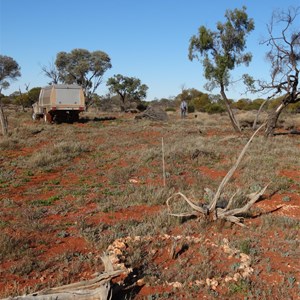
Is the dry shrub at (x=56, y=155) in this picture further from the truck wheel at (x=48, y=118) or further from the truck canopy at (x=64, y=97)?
the truck wheel at (x=48, y=118)

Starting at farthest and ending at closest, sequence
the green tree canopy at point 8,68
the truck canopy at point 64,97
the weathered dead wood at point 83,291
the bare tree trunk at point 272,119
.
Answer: the green tree canopy at point 8,68, the truck canopy at point 64,97, the bare tree trunk at point 272,119, the weathered dead wood at point 83,291

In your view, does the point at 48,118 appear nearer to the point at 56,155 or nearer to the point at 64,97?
the point at 64,97

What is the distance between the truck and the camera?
24.1m

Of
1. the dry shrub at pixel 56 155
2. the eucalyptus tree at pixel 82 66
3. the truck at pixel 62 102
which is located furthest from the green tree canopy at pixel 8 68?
the dry shrub at pixel 56 155

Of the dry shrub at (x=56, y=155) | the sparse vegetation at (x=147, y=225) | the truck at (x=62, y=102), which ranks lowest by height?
the sparse vegetation at (x=147, y=225)

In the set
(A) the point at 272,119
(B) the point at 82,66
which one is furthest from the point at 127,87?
(A) the point at 272,119

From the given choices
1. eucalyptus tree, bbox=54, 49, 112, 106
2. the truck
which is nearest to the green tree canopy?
eucalyptus tree, bbox=54, 49, 112, 106

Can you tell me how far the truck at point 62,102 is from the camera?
950 inches

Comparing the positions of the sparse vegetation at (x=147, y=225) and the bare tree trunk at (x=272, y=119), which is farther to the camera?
the bare tree trunk at (x=272, y=119)

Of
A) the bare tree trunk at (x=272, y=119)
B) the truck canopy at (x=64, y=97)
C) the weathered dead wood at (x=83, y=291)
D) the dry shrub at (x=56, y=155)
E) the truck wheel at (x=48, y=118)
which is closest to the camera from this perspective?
the weathered dead wood at (x=83, y=291)

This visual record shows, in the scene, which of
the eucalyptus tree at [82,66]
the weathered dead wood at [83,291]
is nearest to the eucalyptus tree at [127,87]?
the eucalyptus tree at [82,66]

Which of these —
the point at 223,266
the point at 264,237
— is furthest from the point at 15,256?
the point at 264,237

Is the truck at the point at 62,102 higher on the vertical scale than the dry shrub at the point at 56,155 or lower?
higher

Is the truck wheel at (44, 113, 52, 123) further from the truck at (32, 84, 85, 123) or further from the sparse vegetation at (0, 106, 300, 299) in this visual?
the sparse vegetation at (0, 106, 300, 299)
